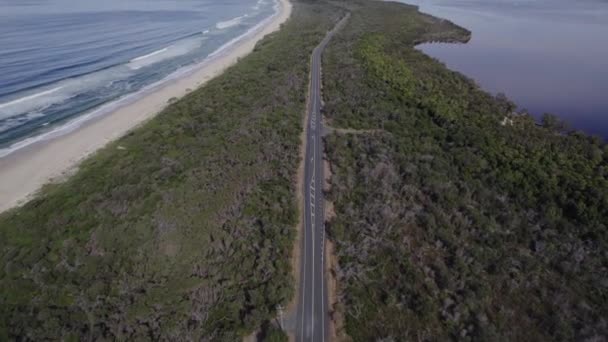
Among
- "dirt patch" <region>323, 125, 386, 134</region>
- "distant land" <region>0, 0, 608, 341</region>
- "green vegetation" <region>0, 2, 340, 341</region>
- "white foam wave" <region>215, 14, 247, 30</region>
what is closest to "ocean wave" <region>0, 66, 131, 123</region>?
"distant land" <region>0, 0, 608, 341</region>

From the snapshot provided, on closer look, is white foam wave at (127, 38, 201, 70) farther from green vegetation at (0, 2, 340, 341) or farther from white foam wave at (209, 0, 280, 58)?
green vegetation at (0, 2, 340, 341)

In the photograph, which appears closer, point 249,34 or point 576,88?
point 576,88

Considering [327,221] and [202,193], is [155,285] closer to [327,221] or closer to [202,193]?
[202,193]

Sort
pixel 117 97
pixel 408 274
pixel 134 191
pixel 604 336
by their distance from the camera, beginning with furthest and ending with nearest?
pixel 117 97 < pixel 134 191 < pixel 408 274 < pixel 604 336

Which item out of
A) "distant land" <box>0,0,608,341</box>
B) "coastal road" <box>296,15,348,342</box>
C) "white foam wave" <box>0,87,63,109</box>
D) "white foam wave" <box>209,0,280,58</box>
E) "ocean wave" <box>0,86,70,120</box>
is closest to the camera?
"coastal road" <box>296,15,348,342</box>

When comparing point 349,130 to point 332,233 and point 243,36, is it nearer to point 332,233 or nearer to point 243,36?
point 332,233

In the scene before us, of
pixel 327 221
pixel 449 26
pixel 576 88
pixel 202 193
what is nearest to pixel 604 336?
pixel 327 221

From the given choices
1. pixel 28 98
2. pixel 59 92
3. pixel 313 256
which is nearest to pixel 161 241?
pixel 313 256

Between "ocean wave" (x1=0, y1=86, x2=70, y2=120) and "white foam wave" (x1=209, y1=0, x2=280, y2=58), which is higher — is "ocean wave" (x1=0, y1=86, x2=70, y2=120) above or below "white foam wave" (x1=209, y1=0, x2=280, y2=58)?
below
